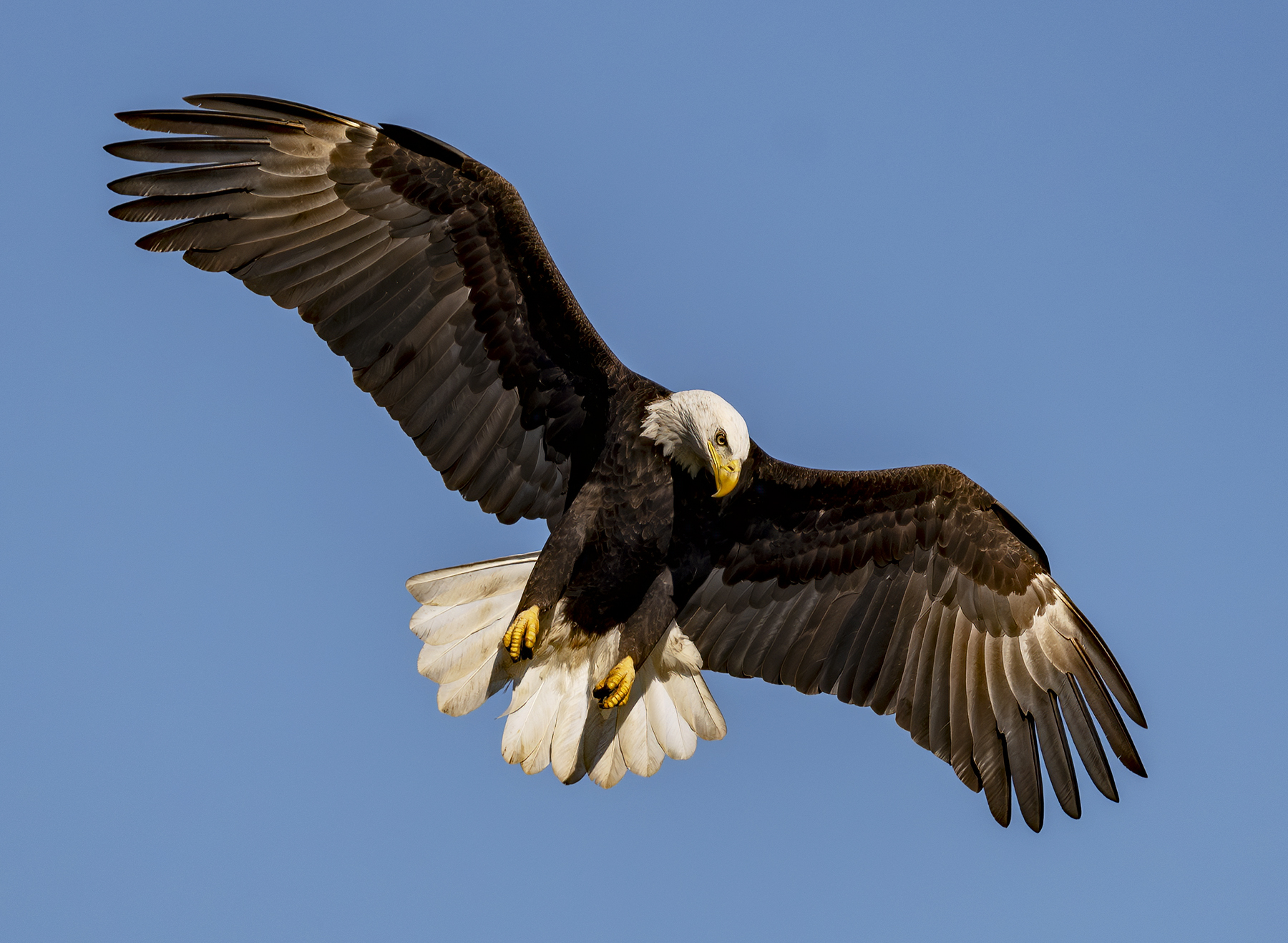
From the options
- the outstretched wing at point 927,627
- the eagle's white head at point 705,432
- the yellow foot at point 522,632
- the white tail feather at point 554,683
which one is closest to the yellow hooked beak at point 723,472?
the eagle's white head at point 705,432

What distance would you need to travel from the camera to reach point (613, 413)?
6746mm

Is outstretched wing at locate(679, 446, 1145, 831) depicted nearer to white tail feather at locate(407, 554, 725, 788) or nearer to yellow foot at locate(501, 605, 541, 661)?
white tail feather at locate(407, 554, 725, 788)

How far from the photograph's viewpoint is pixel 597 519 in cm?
667

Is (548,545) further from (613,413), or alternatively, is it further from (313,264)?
(313,264)

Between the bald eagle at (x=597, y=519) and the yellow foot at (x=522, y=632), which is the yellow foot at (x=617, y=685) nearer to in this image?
the bald eagle at (x=597, y=519)

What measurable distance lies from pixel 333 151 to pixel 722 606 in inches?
118

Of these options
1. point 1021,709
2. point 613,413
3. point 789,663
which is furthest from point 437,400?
point 1021,709

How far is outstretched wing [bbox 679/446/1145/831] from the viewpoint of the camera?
7074mm

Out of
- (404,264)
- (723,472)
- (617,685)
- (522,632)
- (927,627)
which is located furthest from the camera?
(927,627)

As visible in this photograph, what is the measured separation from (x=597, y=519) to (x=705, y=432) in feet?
2.35

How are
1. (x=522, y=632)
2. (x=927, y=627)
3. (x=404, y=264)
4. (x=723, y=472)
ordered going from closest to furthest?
(x=723, y=472) < (x=404, y=264) < (x=522, y=632) < (x=927, y=627)

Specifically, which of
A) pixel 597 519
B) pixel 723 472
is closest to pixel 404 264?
pixel 597 519

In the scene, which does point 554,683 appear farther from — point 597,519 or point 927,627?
point 927,627

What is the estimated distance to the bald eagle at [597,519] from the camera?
6.39 meters
